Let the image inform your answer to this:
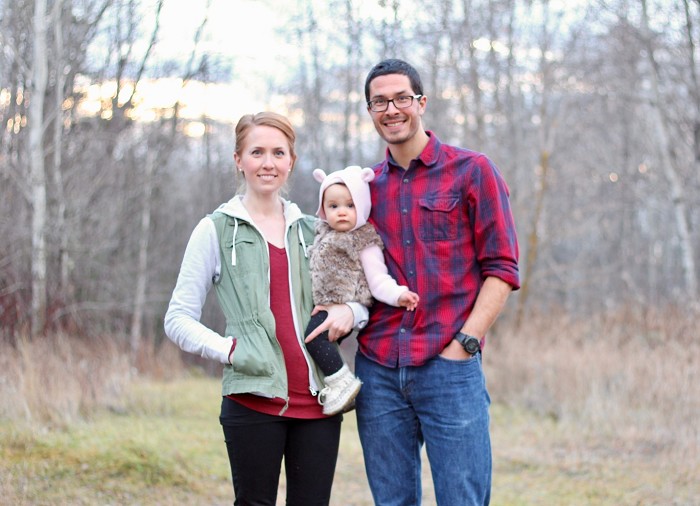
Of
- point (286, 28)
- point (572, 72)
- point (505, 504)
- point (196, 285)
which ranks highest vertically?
Answer: point (286, 28)

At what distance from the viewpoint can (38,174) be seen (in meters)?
8.70

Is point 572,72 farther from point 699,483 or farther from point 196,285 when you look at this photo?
point 196,285

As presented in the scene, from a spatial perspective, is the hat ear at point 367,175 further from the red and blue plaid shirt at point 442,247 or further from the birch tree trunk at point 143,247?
the birch tree trunk at point 143,247

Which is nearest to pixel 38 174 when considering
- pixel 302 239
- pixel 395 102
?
pixel 302 239

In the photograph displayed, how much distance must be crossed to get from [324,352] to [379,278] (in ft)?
1.12

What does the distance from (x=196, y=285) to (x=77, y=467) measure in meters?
2.77

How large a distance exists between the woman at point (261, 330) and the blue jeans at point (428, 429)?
0.64 ft

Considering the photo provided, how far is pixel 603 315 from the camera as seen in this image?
457 inches

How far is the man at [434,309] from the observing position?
9.26 ft

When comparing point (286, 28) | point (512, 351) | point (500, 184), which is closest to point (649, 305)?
point (512, 351)

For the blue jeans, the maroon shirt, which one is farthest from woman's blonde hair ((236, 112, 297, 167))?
the blue jeans

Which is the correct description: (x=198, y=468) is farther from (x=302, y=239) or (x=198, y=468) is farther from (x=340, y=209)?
(x=340, y=209)

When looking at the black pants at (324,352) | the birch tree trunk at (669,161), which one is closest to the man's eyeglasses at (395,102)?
the black pants at (324,352)

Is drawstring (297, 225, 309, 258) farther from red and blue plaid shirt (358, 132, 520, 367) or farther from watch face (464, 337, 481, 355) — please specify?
watch face (464, 337, 481, 355)
